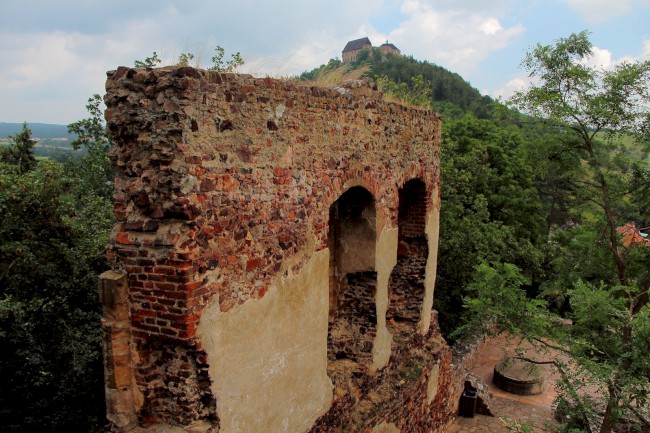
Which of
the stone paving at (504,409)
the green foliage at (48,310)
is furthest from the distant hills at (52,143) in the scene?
the stone paving at (504,409)

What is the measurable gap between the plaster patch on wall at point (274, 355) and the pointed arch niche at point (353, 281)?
1.05 metres

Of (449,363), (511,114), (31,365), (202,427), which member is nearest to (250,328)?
(202,427)

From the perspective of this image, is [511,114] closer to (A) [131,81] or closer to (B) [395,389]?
(B) [395,389]

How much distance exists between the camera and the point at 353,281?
6.34m

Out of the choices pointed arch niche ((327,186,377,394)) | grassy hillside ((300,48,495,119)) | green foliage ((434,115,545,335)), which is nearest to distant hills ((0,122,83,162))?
pointed arch niche ((327,186,377,394))

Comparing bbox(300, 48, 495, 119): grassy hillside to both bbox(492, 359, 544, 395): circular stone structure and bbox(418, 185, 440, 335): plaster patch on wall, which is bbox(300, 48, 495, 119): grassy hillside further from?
bbox(418, 185, 440, 335): plaster patch on wall

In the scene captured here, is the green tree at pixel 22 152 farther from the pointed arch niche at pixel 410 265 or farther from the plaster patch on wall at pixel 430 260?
the plaster patch on wall at pixel 430 260

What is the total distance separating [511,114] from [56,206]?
9.98 meters

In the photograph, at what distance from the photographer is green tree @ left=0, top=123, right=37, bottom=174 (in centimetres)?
1111

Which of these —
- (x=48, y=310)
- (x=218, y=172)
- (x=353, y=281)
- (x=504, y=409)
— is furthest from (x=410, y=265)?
(x=48, y=310)

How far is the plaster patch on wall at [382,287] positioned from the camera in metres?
6.25

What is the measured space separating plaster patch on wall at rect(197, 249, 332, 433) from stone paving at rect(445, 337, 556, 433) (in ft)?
15.1

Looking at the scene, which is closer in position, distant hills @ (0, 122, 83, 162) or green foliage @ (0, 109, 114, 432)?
green foliage @ (0, 109, 114, 432)

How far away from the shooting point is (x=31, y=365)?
8164mm
